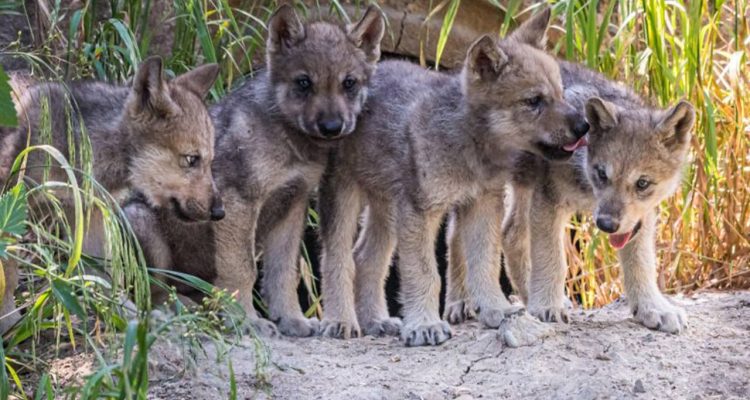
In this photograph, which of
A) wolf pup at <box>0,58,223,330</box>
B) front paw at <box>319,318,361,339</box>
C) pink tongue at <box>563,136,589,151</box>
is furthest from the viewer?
front paw at <box>319,318,361,339</box>

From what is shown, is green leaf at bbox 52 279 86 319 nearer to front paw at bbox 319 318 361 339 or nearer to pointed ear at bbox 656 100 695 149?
front paw at bbox 319 318 361 339

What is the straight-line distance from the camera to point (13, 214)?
13.0 feet

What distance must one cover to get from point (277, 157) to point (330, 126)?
1.08ft

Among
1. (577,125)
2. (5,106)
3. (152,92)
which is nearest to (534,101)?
(577,125)

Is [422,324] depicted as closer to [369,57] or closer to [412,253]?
[412,253]

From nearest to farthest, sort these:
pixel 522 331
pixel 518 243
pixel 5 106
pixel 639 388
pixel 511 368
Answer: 1. pixel 5 106
2. pixel 639 388
3. pixel 511 368
4. pixel 522 331
5. pixel 518 243

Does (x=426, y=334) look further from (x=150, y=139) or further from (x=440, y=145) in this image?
(x=150, y=139)

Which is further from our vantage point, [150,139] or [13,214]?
[150,139]

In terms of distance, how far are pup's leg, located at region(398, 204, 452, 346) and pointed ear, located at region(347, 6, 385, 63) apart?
885mm

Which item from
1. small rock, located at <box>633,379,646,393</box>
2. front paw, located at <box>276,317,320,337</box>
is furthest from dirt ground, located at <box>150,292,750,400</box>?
front paw, located at <box>276,317,320,337</box>

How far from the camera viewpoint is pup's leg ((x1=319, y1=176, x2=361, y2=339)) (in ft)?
19.5

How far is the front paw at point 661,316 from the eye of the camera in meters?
5.49

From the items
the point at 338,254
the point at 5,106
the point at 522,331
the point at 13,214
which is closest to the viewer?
the point at 5,106

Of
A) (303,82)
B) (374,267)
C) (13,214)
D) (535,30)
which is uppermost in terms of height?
(535,30)
